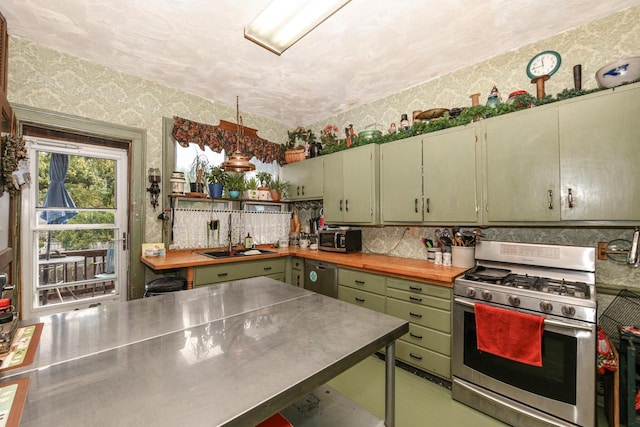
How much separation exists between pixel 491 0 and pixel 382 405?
3.07m

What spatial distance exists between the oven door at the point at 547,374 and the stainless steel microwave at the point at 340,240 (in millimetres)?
1479

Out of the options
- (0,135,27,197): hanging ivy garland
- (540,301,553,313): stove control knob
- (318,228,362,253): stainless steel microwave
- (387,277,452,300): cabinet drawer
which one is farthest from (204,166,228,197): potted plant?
(540,301,553,313): stove control knob

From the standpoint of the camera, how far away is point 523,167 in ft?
6.97

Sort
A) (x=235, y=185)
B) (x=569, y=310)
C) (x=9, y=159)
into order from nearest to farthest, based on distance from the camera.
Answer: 1. (x=569, y=310)
2. (x=9, y=159)
3. (x=235, y=185)

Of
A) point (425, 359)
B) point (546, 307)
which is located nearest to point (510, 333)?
point (546, 307)

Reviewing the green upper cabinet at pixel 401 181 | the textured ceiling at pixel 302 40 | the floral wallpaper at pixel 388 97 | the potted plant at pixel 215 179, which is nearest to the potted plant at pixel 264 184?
the potted plant at pixel 215 179

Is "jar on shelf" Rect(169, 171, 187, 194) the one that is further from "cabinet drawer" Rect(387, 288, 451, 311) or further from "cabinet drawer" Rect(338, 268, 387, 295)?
"cabinet drawer" Rect(387, 288, 451, 311)

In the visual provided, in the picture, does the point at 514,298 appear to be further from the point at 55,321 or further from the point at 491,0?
the point at 55,321

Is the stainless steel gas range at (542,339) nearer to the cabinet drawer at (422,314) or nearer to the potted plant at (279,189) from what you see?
the cabinet drawer at (422,314)

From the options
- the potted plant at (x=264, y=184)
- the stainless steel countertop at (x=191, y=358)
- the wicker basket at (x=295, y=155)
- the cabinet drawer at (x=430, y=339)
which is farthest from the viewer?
the wicker basket at (x=295, y=155)

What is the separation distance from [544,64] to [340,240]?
2.51 m

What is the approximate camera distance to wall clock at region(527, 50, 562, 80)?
2.24 metres

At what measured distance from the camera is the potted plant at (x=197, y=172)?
3.31 m

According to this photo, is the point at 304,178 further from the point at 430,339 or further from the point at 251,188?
the point at 430,339
